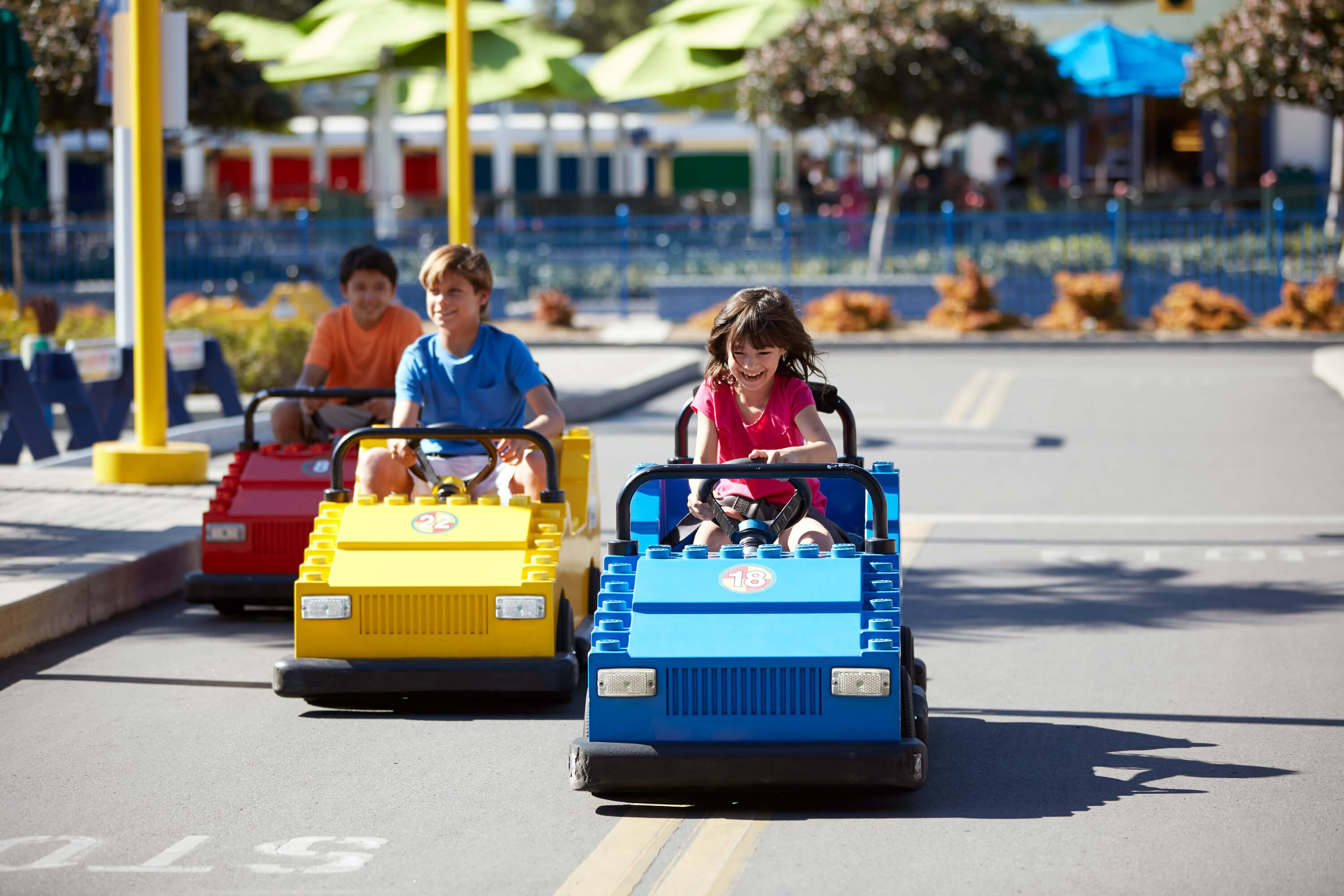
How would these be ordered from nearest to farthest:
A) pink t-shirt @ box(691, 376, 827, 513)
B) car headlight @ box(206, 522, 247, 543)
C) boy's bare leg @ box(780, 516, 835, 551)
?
boy's bare leg @ box(780, 516, 835, 551) → pink t-shirt @ box(691, 376, 827, 513) → car headlight @ box(206, 522, 247, 543)

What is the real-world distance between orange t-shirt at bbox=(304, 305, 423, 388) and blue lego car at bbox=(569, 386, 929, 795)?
3.69 m

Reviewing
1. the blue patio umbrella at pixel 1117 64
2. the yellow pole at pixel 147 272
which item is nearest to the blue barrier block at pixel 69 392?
the yellow pole at pixel 147 272

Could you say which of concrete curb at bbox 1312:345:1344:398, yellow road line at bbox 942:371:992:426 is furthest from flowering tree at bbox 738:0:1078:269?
concrete curb at bbox 1312:345:1344:398

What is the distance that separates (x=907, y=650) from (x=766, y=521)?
0.73 meters

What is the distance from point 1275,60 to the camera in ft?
84.4

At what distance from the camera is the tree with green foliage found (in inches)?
1073

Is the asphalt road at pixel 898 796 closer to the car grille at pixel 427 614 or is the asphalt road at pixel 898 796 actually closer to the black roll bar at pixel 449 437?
the car grille at pixel 427 614

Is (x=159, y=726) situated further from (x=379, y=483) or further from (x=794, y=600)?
(x=794, y=600)

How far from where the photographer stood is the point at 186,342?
1438cm

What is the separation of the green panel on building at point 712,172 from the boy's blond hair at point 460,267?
150ft

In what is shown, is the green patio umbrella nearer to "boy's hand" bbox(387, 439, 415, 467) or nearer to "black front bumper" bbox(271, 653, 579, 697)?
"boy's hand" bbox(387, 439, 415, 467)

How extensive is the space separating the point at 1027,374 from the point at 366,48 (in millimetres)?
13370

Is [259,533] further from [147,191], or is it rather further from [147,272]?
[147,191]

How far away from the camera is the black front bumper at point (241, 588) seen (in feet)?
25.5
